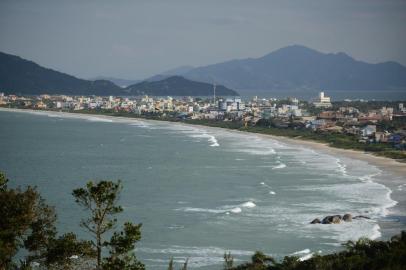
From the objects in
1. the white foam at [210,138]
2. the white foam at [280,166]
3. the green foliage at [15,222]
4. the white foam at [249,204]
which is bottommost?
the white foam at [249,204]

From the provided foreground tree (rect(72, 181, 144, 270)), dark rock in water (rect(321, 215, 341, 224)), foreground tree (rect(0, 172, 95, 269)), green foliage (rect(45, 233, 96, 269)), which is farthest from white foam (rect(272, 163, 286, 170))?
foreground tree (rect(72, 181, 144, 270))

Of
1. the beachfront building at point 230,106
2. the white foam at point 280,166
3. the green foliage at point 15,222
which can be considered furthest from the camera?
the beachfront building at point 230,106

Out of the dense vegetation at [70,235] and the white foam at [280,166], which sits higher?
the dense vegetation at [70,235]

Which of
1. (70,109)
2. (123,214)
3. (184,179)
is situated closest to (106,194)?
(123,214)

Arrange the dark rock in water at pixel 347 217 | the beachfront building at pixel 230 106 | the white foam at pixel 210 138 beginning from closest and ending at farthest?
the dark rock in water at pixel 347 217, the white foam at pixel 210 138, the beachfront building at pixel 230 106

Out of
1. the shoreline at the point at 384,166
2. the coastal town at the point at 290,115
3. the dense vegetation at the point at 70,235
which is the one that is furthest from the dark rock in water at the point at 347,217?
the coastal town at the point at 290,115

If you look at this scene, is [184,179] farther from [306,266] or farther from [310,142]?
[310,142]

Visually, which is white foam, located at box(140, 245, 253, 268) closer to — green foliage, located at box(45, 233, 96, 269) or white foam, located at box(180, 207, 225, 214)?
white foam, located at box(180, 207, 225, 214)

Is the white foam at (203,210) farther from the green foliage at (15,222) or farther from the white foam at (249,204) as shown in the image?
the green foliage at (15,222)

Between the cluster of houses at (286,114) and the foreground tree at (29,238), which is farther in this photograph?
the cluster of houses at (286,114)
